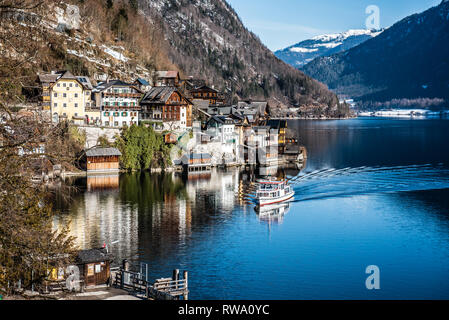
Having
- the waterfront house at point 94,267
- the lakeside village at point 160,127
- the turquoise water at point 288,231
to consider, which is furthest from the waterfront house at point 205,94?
the waterfront house at point 94,267

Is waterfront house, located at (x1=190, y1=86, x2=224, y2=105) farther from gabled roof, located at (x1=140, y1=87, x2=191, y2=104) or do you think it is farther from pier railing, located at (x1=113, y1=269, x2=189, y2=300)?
pier railing, located at (x1=113, y1=269, x2=189, y2=300)

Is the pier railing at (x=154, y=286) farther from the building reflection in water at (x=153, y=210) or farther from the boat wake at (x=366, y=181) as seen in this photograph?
the boat wake at (x=366, y=181)

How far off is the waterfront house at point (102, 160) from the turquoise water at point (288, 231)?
451 centimetres

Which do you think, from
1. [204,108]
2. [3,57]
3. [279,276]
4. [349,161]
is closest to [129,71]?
[204,108]

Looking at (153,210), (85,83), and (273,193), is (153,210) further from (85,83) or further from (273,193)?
(85,83)

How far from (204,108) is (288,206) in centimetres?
5803

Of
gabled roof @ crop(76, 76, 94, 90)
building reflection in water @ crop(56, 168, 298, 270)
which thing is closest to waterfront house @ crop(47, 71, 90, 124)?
gabled roof @ crop(76, 76, 94, 90)

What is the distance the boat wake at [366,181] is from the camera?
65688 millimetres

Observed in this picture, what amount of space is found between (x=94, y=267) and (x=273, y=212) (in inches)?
1140

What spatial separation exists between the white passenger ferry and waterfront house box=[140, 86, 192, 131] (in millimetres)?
33694

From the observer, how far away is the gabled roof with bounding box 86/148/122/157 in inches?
2906

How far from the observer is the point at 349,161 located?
303ft

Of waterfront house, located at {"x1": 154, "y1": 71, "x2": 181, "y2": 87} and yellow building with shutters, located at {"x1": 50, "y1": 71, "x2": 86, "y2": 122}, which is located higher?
waterfront house, located at {"x1": 154, "y1": 71, "x2": 181, "y2": 87}

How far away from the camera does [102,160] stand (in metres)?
75.9
